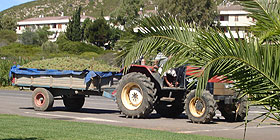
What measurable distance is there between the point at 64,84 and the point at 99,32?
6744cm

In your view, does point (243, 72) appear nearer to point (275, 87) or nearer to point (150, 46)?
point (275, 87)

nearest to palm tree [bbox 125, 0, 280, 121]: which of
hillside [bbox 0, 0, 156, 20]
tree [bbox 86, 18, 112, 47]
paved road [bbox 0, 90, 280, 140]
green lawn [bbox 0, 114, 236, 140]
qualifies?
green lawn [bbox 0, 114, 236, 140]

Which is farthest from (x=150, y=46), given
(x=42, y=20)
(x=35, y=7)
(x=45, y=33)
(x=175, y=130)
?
(x=35, y=7)

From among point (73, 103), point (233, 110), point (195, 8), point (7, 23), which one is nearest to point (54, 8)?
point (7, 23)

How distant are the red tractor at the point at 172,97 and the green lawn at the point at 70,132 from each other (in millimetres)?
3129

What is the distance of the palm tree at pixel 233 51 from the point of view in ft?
23.9

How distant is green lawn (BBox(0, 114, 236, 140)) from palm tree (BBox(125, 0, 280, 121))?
293 centimetres

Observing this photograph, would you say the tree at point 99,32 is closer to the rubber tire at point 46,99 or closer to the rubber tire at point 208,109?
the rubber tire at point 46,99

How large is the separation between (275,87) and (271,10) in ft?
4.31

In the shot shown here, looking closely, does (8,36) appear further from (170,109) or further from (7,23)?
(170,109)

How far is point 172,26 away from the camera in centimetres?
870

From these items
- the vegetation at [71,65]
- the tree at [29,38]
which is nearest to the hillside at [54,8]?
the tree at [29,38]

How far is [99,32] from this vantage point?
276 ft

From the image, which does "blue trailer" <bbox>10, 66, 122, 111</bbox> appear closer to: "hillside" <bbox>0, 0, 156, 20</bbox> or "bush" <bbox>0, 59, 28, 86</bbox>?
"bush" <bbox>0, 59, 28, 86</bbox>
